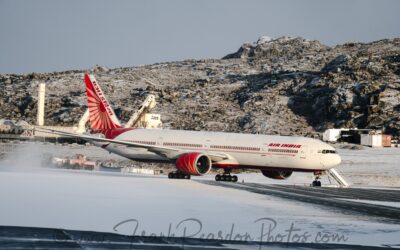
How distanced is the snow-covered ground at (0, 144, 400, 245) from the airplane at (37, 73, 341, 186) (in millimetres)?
16600

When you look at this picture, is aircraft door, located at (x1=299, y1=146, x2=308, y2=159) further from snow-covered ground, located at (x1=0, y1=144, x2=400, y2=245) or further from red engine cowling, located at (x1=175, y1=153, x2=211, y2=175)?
snow-covered ground, located at (x1=0, y1=144, x2=400, y2=245)

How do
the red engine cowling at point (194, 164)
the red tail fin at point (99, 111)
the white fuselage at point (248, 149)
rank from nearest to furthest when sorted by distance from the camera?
the white fuselage at point (248, 149) < the red engine cowling at point (194, 164) < the red tail fin at point (99, 111)

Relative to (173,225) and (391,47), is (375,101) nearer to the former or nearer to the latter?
(391,47)

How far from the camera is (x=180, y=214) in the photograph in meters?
27.4

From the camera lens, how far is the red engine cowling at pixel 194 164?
56.7 metres

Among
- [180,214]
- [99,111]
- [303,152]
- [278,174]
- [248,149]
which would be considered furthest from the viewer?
[99,111]

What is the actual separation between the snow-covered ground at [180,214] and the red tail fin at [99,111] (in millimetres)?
28506

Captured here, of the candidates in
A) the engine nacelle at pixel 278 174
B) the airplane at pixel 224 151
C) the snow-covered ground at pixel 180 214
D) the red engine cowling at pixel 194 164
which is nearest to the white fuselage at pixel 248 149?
the airplane at pixel 224 151

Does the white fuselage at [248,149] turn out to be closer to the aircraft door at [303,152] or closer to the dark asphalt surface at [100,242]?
the aircraft door at [303,152]

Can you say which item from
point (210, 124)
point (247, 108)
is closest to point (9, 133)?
point (210, 124)

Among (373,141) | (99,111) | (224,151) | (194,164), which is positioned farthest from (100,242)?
(373,141)

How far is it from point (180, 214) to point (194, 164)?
29.2 m

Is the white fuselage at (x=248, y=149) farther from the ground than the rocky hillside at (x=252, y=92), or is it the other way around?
the rocky hillside at (x=252, y=92)

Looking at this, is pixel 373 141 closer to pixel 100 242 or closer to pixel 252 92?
pixel 252 92
